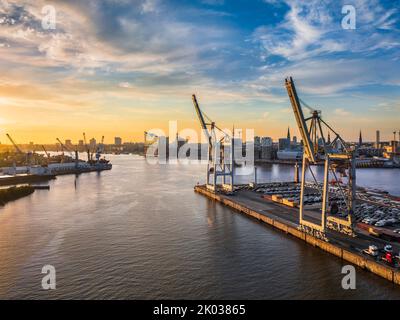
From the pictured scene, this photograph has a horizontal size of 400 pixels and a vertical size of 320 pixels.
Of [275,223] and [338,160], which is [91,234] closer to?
[275,223]

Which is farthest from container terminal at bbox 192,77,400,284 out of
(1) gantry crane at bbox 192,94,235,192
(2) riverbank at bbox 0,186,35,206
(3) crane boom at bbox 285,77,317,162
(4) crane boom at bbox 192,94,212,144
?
(2) riverbank at bbox 0,186,35,206

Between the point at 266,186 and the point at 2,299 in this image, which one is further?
the point at 266,186

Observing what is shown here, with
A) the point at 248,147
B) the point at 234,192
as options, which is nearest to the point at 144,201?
the point at 234,192

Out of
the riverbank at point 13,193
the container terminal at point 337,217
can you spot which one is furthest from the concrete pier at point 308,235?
the riverbank at point 13,193

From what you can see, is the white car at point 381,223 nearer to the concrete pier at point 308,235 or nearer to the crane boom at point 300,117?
the concrete pier at point 308,235

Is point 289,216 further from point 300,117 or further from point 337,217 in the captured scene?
point 300,117

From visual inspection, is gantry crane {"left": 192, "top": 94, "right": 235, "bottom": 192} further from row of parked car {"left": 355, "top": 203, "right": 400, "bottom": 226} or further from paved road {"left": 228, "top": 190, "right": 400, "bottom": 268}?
row of parked car {"left": 355, "top": 203, "right": 400, "bottom": 226}
